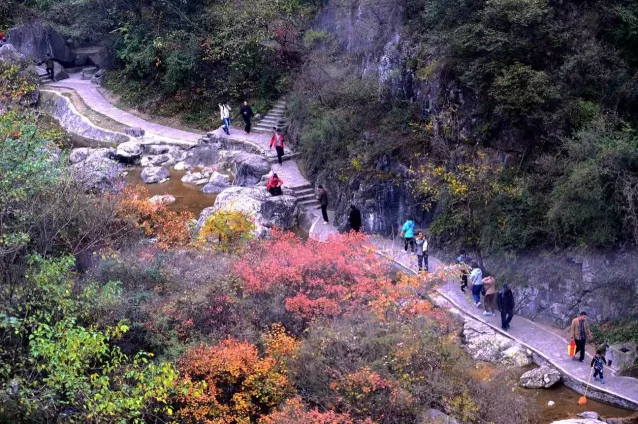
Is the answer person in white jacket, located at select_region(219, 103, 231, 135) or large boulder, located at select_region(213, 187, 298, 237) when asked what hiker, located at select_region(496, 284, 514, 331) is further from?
person in white jacket, located at select_region(219, 103, 231, 135)

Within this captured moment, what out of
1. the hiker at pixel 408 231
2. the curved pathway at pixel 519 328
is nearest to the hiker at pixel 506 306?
the curved pathway at pixel 519 328

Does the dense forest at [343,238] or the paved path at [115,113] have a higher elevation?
the dense forest at [343,238]

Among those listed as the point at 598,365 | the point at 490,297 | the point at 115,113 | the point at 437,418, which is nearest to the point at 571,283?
the point at 490,297

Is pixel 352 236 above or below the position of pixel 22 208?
below

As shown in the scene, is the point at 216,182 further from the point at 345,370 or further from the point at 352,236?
the point at 345,370

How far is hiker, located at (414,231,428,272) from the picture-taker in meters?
20.5

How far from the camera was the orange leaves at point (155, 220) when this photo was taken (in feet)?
66.9

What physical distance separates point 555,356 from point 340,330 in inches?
240

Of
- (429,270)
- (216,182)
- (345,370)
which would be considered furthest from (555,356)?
(216,182)

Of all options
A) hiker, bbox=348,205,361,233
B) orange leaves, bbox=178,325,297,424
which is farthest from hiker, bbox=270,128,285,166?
orange leaves, bbox=178,325,297,424

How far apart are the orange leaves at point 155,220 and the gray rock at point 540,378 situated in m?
9.54

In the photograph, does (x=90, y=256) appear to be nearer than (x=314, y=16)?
Yes

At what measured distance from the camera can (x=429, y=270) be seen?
21.0 m

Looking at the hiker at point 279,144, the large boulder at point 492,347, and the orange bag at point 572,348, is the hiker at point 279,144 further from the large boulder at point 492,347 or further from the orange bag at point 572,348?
the orange bag at point 572,348
